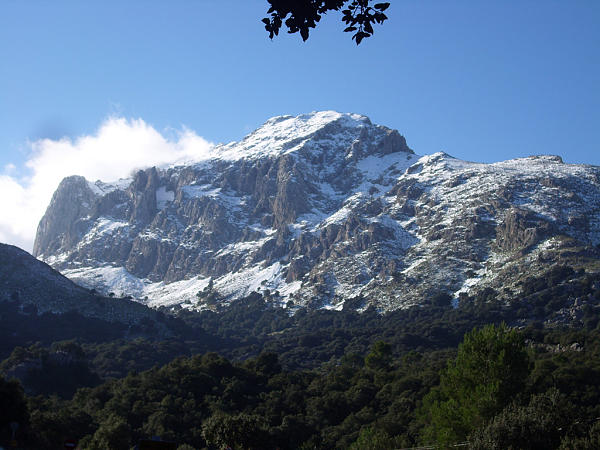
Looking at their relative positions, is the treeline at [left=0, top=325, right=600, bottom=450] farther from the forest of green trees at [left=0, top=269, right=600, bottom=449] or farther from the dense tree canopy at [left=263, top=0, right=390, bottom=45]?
the dense tree canopy at [left=263, top=0, right=390, bottom=45]

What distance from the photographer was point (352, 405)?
85.1 metres

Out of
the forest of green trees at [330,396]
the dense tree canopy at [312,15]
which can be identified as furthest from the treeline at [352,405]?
the dense tree canopy at [312,15]

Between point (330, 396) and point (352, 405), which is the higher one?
point (330, 396)

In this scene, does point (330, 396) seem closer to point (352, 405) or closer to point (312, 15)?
point (352, 405)

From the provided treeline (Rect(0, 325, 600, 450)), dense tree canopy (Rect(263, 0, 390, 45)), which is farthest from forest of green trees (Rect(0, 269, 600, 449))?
dense tree canopy (Rect(263, 0, 390, 45))

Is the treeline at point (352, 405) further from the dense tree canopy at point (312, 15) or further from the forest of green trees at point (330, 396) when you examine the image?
the dense tree canopy at point (312, 15)

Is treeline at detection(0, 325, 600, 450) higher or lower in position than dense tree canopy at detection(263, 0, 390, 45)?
lower

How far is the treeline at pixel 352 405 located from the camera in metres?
43.4

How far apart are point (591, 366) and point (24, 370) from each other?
94.4 metres

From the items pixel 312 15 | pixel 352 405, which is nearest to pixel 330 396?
pixel 352 405

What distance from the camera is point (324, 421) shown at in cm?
7950

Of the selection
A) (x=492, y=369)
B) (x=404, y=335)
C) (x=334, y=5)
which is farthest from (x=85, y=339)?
(x=334, y=5)

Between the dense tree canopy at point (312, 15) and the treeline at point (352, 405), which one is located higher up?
the dense tree canopy at point (312, 15)

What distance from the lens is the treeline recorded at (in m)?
43.4
